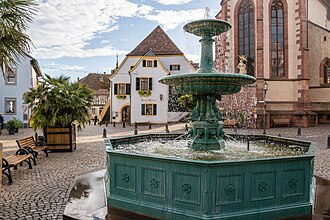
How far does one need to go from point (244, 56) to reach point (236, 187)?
3048cm

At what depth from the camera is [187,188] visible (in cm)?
486

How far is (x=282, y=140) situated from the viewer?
30.1 ft

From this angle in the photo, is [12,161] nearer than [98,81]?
Yes

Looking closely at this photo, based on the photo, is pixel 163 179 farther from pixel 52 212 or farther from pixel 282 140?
pixel 282 140

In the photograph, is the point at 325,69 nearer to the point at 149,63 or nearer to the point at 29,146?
the point at 149,63

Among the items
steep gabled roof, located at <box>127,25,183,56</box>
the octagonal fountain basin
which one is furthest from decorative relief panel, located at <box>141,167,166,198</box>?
steep gabled roof, located at <box>127,25,183,56</box>

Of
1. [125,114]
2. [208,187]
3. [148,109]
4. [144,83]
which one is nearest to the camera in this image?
[208,187]

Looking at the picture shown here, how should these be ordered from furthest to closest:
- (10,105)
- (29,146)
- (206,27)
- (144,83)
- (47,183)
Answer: (144,83) < (10,105) < (29,146) < (47,183) < (206,27)

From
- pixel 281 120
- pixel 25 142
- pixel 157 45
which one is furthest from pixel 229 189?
pixel 157 45

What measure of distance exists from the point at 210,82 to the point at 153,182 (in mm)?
2902

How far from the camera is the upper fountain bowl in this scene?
7.91m

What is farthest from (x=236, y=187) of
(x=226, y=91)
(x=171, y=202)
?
(x=226, y=91)

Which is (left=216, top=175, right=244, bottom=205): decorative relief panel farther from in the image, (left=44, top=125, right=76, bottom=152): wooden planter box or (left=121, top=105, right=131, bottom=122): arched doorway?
(left=121, top=105, right=131, bottom=122): arched doorway

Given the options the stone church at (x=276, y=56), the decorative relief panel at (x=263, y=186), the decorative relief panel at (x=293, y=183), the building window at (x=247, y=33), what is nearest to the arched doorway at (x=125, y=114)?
the stone church at (x=276, y=56)
